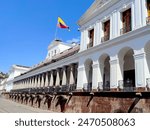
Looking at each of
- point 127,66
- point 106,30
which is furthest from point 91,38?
point 127,66

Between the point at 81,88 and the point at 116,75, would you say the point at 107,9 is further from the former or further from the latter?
the point at 81,88

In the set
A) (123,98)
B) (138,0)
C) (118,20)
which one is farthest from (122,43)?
(123,98)

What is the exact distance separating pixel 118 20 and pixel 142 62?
5320 mm

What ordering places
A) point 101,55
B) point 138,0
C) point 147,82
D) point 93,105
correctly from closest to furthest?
1. point 147,82
2. point 138,0
3. point 93,105
4. point 101,55

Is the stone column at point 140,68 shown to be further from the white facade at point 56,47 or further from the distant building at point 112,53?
the white facade at point 56,47

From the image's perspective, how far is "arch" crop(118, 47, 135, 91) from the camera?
57.6ft

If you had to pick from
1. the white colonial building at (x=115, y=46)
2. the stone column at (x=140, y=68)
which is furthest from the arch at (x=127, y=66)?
the stone column at (x=140, y=68)

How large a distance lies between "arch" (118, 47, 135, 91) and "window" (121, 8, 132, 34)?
5.57 feet

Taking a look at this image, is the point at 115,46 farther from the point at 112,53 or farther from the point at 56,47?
the point at 56,47

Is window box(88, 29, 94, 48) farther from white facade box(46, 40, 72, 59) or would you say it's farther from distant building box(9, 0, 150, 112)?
white facade box(46, 40, 72, 59)

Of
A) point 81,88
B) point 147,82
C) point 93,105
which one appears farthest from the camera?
point 81,88

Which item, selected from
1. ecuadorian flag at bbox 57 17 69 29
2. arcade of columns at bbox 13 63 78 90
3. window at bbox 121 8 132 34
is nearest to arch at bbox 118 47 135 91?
window at bbox 121 8 132 34

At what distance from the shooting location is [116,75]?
17.3 metres

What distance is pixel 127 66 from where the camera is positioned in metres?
19.8
